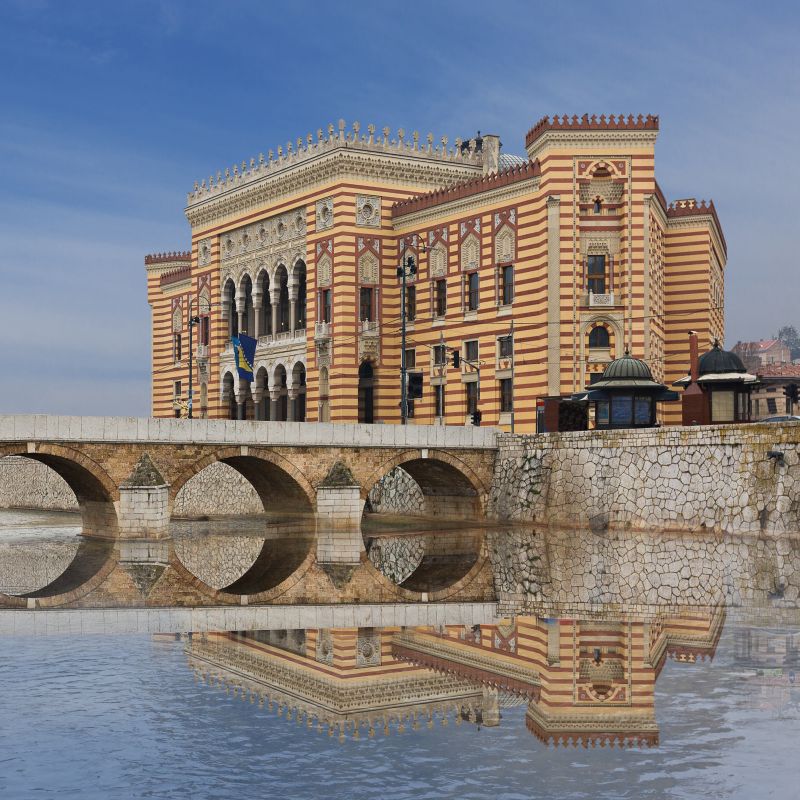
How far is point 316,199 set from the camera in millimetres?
56812

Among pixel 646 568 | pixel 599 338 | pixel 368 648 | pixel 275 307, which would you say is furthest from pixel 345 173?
pixel 368 648

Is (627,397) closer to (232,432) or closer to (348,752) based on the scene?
(232,432)

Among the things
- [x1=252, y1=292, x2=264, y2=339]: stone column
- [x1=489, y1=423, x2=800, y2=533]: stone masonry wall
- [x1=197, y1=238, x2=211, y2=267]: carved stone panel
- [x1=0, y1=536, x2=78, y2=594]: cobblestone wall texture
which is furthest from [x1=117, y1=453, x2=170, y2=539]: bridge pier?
[x1=197, y1=238, x2=211, y2=267]: carved stone panel

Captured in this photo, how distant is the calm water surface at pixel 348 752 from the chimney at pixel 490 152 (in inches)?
1833

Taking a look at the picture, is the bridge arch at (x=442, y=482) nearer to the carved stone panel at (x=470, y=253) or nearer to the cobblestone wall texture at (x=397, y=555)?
the cobblestone wall texture at (x=397, y=555)

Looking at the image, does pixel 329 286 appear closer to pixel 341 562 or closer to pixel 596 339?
pixel 596 339

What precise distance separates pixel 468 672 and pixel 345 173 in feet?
137

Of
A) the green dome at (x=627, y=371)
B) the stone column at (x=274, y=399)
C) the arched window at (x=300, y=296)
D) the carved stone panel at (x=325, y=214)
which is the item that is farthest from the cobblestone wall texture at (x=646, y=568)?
the arched window at (x=300, y=296)

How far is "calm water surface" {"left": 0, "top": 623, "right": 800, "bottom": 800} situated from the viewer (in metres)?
11.2

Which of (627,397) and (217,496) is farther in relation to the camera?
(217,496)

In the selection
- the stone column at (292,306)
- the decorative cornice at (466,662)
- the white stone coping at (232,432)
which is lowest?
the decorative cornice at (466,662)

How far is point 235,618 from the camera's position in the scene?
22.1 m

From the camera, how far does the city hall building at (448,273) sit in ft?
157

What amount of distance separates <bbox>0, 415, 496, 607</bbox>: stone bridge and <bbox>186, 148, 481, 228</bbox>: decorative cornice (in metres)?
16.2
